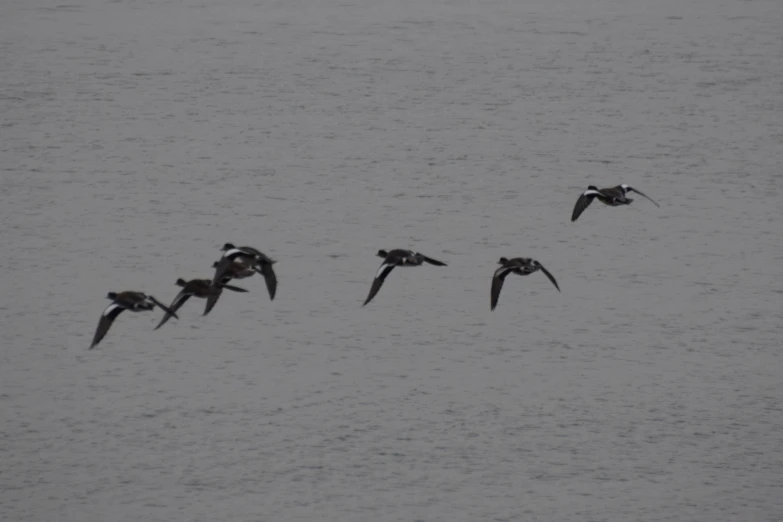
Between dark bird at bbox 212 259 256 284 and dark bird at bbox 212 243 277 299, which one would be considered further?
dark bird at bbox 212 259 256 284

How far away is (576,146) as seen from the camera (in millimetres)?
33594

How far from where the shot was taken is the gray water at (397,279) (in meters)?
18.9

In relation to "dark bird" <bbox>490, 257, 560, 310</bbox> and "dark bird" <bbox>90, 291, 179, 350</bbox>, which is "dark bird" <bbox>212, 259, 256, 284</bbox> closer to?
"dark bird" <bbox>90, 291, 179, 350</bbox>

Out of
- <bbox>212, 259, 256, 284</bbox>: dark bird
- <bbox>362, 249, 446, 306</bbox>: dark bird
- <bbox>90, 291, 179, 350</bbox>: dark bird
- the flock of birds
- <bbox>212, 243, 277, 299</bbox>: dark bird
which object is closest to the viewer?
<bbox>90, 291, 179, 350</bbox>: dark bird

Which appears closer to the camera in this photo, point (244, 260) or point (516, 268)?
point (516, 268)

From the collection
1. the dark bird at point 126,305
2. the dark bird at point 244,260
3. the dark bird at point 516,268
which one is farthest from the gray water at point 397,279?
the dark bird at point 244,260

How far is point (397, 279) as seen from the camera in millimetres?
26344

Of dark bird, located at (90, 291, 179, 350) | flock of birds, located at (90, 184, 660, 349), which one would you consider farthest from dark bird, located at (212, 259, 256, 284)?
dark bird, located at (90, 291, 179, 350)

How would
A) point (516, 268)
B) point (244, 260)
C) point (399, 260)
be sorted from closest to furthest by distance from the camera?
point (516, 268)
point (244, 260)
point (399, 260)

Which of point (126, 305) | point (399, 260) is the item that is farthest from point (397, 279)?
point (126, 305)

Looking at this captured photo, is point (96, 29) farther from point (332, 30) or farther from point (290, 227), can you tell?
point (290, 227)

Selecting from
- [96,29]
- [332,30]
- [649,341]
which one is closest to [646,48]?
[332,30]

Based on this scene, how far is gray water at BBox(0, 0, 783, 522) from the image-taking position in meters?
18.9

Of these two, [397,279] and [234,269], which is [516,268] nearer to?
[234,269]
